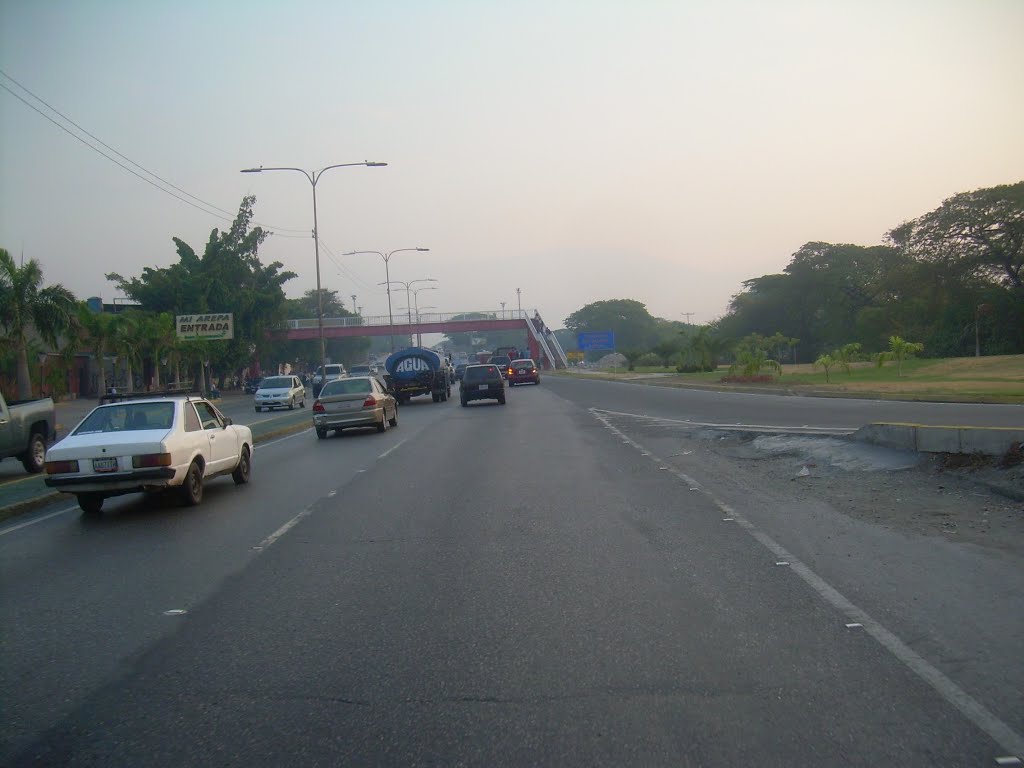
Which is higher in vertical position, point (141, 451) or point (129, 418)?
point (129, 418)

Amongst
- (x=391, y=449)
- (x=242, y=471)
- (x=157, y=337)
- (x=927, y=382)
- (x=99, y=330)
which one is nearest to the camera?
(x=242, y=471)

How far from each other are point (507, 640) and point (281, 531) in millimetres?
4997

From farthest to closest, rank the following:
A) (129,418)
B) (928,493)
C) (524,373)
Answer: (524,373) → (129,418) → (928,493)

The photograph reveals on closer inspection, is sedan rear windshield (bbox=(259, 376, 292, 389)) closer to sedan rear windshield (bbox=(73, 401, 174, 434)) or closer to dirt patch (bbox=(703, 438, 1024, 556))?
sedan rear windshield (bbox=(73, 401, 174, 434))

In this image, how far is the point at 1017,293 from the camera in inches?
2095

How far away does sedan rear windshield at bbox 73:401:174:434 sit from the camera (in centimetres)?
1245

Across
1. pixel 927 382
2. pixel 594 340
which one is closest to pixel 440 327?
pixel 594 340

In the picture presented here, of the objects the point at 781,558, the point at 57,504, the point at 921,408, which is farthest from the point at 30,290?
the point at 781,558

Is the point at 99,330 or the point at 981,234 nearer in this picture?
the point at 99,330

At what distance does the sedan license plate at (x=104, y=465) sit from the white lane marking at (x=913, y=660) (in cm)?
782

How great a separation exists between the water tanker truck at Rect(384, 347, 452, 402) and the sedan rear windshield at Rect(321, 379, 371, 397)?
615 inches

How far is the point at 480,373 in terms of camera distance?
3675 centimetres

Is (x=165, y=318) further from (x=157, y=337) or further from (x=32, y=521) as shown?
(x=32, y=521)

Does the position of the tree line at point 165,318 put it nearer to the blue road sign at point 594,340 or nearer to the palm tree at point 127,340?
the palm tree at point 127,340
